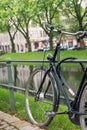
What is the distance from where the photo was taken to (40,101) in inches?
197

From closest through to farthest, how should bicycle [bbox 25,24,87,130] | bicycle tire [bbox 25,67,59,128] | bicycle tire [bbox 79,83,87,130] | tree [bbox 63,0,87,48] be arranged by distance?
bicycle tire [bbox 79,83,87,130]
bicycle [bbox 25,24,87,130]
bicycle tire [bbox 25,67,59,128]
tree [bbox 63,0,87,48]

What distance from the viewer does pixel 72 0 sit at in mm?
36188

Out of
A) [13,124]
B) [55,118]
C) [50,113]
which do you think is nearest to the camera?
[50,113]

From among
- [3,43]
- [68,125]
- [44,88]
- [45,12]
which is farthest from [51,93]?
[3,43]

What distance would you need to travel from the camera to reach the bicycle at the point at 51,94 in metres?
3.88

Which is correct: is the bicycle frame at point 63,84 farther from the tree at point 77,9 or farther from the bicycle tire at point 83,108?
the tree at point 77,9

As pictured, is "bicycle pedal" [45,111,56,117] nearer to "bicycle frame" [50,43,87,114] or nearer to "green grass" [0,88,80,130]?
"bicycle frame" [50,43,87,114]

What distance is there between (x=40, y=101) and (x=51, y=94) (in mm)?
405

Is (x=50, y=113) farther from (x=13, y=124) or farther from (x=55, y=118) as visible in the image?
(x=55, y=118)

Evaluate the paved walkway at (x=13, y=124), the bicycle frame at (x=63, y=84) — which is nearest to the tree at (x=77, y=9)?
the paved walkway at (x=13, y=124)

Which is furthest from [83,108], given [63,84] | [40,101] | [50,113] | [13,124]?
[13,124]

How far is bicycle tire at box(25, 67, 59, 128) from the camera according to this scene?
4.44 metres

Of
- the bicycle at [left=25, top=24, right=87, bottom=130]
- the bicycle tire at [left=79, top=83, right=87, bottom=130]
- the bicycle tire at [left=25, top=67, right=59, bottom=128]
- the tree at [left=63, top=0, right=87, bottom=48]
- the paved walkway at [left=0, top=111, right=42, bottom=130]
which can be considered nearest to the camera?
the bicycle tire at [left=79, top=83, right=87, bottom=130]

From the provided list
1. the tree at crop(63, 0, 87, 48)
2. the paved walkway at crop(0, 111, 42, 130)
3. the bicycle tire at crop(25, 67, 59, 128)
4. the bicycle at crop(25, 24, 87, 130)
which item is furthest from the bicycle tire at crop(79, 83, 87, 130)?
the tree at crop(63, 0, 87, 48)
